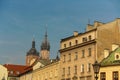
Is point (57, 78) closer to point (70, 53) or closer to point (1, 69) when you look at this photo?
point (70, 53)

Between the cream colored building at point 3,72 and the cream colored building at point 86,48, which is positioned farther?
the cream colored building at point 3,72

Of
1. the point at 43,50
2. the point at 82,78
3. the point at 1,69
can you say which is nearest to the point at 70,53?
the point at 82,78

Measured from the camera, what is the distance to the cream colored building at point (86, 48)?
59125 millimetres

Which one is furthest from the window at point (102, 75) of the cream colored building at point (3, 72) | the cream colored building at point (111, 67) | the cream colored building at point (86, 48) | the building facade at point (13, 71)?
the building facade at point (13, 71)

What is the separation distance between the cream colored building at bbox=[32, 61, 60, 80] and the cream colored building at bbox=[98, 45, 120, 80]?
16249 mm

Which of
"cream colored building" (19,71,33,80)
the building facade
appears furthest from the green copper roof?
the building facade

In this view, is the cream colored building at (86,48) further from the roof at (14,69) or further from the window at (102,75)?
the roof at (14,69)

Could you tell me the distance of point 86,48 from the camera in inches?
2411

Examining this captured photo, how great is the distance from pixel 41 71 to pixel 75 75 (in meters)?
19.2

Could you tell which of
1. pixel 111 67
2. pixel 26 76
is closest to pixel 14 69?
pixel 26 76

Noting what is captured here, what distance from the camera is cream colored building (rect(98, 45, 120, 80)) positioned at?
5347cm

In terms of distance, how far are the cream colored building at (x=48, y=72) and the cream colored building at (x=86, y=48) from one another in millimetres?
2774

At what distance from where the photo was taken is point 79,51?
6338cm

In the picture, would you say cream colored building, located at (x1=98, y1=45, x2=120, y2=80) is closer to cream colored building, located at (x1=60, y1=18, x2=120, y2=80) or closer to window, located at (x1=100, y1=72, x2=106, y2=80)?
window, located at (x1=100, y1=72, x2=106, y2=80)
